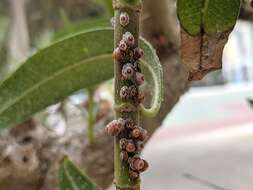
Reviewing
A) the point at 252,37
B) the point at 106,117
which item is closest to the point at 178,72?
the point at 106,117

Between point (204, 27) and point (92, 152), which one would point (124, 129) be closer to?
point (204, 27)

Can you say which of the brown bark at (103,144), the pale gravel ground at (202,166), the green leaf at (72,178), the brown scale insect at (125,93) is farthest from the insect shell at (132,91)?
the pale gravel ground at (202,166)

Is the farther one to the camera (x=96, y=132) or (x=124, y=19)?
(x=96, y=132)

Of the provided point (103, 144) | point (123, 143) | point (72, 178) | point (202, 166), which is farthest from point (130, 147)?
point (202, 166)

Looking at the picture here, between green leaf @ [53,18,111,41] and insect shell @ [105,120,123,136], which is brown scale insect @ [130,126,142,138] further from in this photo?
green leaf @ [53,18,111,41]

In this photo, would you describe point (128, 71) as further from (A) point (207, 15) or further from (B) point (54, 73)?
(B) point (54, 73)

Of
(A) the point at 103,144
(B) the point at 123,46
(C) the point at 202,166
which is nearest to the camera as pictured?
(B) the point at 123,46
